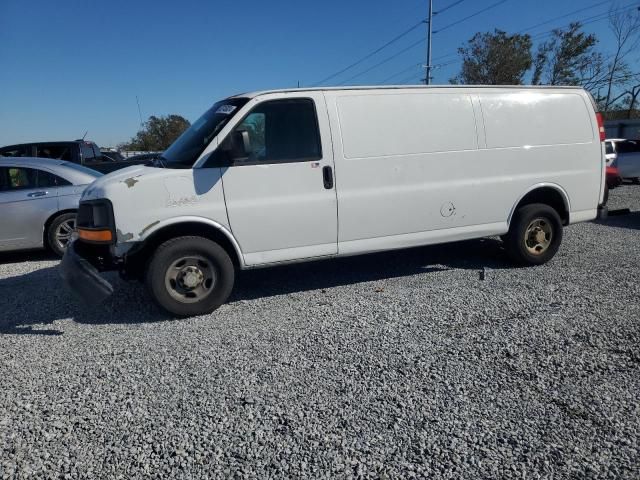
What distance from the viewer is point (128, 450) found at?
7.91ft

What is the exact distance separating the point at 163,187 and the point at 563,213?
15.7 ft

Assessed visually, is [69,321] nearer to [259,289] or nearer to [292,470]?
[259,289]

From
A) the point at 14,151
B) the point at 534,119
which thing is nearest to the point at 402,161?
the point at 534,119

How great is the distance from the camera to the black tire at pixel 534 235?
17.7ft

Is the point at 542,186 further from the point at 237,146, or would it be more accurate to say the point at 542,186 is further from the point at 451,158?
the point at 237,146

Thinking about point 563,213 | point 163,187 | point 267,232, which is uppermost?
point 163,187

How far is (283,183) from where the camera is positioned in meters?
4.32

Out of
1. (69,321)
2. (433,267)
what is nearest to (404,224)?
(433,267)

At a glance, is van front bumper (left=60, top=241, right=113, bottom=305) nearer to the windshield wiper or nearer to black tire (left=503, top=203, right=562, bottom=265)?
the windshield wiper

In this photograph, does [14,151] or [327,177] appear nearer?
[327,177]

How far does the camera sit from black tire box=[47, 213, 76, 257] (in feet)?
22.4

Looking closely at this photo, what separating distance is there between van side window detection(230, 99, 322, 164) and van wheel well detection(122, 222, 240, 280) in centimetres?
76

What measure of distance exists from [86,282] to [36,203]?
372 centimetres

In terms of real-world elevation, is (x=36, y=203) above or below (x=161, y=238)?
above
